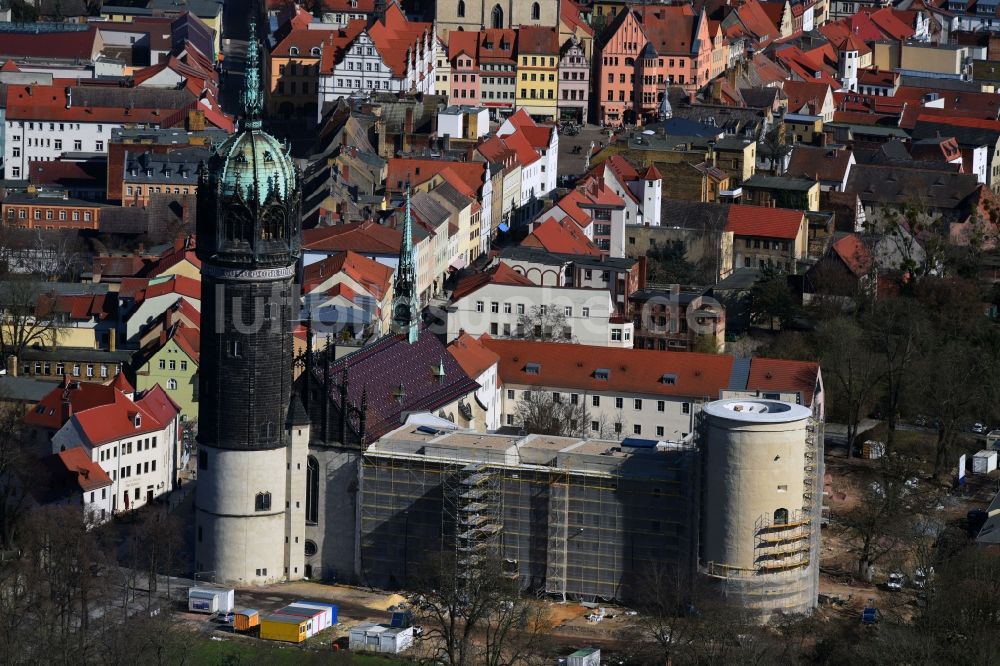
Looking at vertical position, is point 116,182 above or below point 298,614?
above

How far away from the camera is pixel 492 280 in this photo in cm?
15488

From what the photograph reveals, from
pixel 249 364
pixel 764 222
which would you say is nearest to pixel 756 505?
pixel 249 364

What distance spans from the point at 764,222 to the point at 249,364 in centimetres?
6726

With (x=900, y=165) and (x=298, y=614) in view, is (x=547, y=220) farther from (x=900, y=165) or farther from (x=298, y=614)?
(x=298, y=614)

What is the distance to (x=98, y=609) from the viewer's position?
377ft

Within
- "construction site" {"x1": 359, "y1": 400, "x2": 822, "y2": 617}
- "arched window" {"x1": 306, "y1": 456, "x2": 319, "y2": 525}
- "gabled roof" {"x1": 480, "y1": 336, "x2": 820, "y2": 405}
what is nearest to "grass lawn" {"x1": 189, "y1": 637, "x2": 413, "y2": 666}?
"construction site" {"x1": 359, "y1": 400, "x2": 822, "y2": 617}

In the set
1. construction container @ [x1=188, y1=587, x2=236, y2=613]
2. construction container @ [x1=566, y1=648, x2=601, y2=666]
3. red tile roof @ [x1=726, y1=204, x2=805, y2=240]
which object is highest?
red tile roof @ [x1=726, y1=204, x2=805, y2=240]

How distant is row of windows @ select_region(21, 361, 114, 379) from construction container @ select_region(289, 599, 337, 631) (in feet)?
112

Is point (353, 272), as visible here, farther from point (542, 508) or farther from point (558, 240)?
point (542, 508)

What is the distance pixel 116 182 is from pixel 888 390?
5832 cm

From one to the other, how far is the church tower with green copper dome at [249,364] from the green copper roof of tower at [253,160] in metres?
0.04

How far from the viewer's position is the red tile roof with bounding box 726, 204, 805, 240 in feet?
582

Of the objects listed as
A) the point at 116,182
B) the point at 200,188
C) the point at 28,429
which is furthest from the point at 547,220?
the point at 200,188

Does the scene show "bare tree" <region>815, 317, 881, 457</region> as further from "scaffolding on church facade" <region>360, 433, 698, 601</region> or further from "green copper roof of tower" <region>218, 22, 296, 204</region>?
"green copper roof of tower" <region>218, 22, 296, 204</region>
